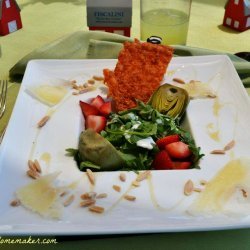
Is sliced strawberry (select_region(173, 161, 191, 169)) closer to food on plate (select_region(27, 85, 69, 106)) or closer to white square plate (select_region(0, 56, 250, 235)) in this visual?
white square plate (select_region(0, 56, 250, 235))

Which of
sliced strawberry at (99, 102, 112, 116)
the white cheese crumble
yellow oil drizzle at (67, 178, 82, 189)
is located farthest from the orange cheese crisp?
yellow oil drizzle at (67, 178, 82, 189)

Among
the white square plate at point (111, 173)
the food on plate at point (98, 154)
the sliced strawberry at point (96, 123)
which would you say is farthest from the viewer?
the sliced strawberry at point (96, 123)

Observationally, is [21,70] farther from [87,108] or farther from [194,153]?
[194,153]

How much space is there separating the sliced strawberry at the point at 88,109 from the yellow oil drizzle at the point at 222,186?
31 centimetres

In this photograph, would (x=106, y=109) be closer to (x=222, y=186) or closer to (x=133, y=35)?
(x=222, y=186)

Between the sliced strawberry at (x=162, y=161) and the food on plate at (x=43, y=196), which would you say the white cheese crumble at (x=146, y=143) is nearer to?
the sliced strawberry at (x=162, y=161)

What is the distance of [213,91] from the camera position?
37.6 inches

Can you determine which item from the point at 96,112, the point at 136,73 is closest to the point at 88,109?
the point at 96,112

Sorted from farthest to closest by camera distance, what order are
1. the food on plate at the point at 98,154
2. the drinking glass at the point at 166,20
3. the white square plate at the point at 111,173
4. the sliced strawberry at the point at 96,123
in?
the drinking glass at the point at 166,20 → the sliced strawberry at the point at 96,123 → the food on plate at the point at 98,154 → the white square plate at the point at 111,173

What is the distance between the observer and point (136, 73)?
97 cm

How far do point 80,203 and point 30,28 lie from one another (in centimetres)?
97

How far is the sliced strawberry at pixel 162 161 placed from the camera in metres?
0.75

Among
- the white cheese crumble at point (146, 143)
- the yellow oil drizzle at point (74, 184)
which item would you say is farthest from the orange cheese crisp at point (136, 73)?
the yellow oil drizzle at point (74, 184)

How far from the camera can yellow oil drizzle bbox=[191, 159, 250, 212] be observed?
64 cm
